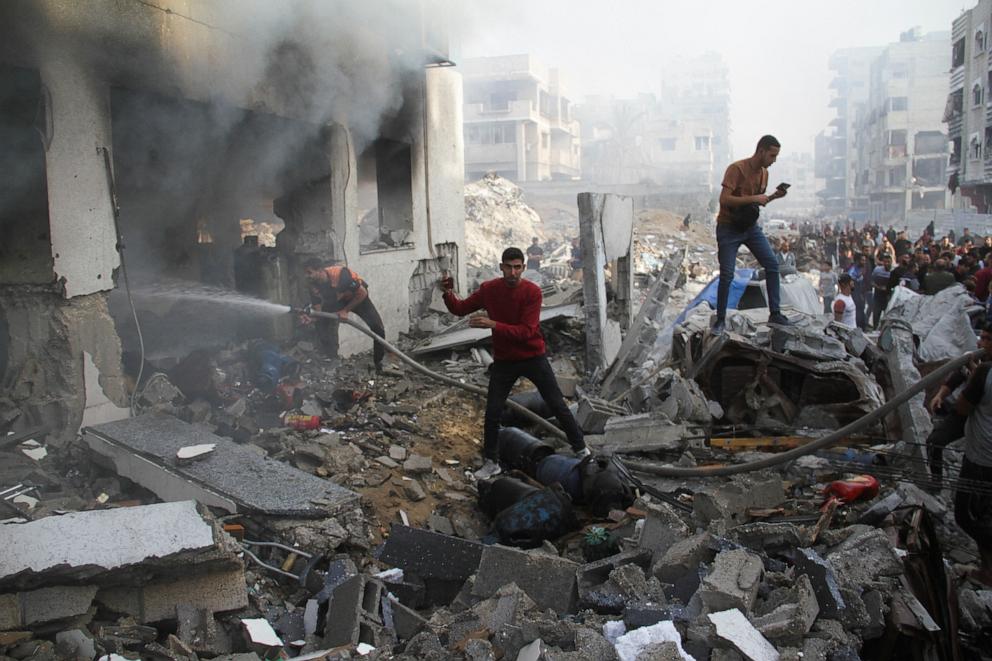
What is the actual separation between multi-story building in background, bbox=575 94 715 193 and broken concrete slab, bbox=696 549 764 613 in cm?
6393

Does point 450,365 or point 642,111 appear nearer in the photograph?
point 450,365

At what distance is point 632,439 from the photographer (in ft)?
22.2

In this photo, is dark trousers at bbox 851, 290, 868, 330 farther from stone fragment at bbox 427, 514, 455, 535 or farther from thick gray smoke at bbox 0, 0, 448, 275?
stone fragment at bbox 427, 514, 455, 535

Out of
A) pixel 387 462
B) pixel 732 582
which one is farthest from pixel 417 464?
pixel 732 582

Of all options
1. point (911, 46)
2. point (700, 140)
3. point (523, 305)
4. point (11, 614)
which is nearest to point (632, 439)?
point (523, 305)

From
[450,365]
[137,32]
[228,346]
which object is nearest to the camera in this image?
[137,32]

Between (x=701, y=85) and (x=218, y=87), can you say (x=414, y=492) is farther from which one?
(x=701, y=85)

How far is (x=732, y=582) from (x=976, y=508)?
2686mm

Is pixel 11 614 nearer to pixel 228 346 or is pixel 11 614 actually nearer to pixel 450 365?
pixel 228 346

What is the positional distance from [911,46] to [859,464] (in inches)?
2881

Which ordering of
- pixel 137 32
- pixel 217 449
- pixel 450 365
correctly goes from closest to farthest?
pixel 217 449 < pixel 137 32 < pixel 450 365

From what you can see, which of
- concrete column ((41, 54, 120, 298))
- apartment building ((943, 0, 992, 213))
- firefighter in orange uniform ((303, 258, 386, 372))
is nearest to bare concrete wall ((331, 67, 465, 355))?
firefighter in orange uniform ((303, 258, 386, 372))

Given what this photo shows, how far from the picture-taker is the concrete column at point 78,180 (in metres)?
5.79

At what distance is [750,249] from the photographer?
7.12 metres
